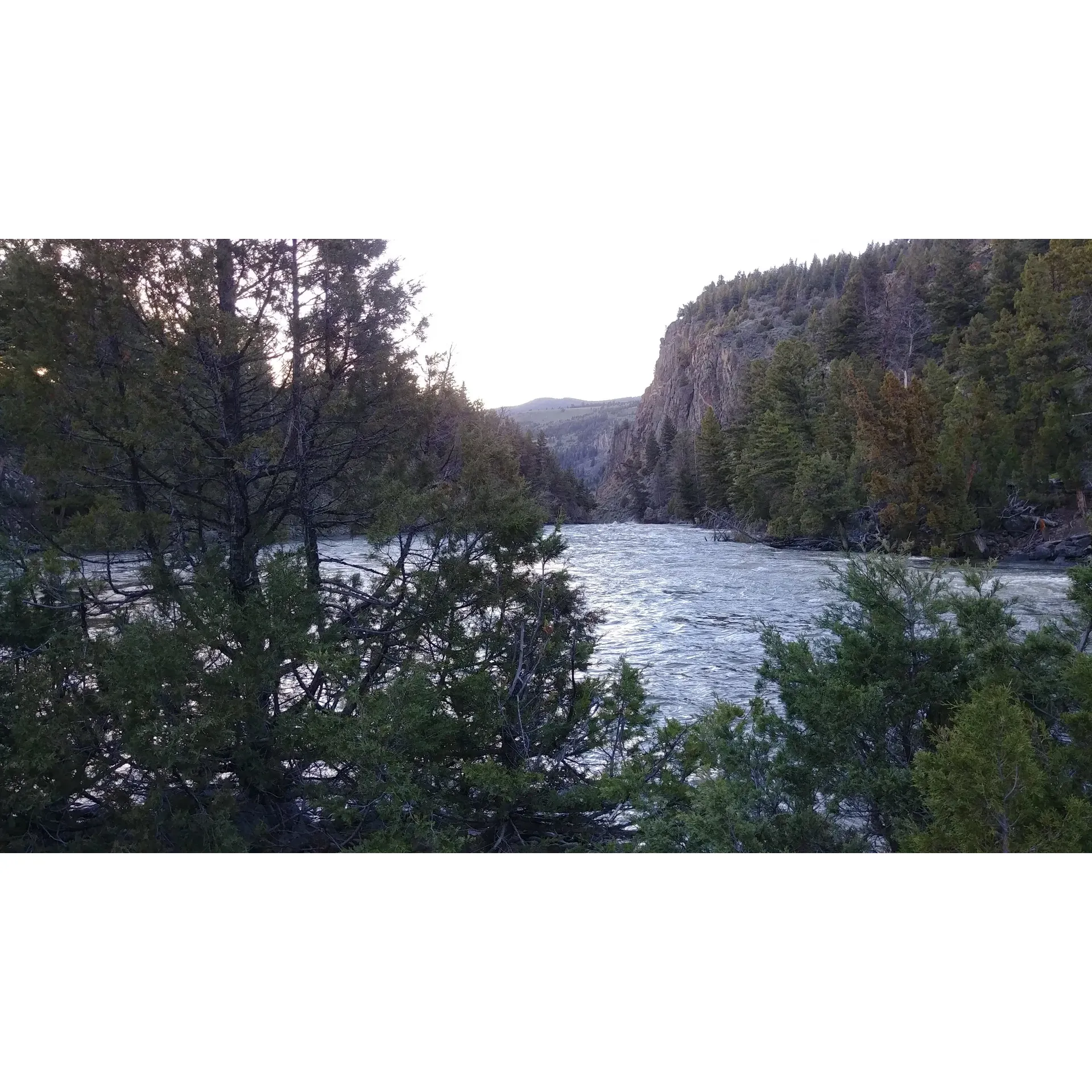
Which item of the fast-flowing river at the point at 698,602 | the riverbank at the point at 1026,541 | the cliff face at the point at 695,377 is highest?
the cliff face at the point at 695,377

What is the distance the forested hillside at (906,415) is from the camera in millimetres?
3270

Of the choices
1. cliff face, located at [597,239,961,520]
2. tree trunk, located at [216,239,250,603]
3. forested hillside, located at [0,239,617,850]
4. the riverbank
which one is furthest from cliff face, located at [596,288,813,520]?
tree trunk, located at [216,239,250,603]

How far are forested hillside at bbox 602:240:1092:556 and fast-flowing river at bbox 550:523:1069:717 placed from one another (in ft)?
0.82

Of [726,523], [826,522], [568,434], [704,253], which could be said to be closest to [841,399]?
[826,522]

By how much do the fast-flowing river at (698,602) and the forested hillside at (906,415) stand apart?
0.82 ft

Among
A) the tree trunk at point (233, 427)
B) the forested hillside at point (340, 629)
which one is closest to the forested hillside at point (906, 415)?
the forested hillside at point (340, 629)

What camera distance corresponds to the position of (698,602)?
5105mm

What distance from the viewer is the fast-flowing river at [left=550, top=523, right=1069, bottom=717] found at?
134 inches

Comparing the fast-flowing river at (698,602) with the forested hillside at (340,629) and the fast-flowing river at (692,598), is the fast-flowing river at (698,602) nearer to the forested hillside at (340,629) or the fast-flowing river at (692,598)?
the fast-flowing river at (692,598)

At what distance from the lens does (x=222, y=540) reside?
114 inches

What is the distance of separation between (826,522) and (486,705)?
2844 mm

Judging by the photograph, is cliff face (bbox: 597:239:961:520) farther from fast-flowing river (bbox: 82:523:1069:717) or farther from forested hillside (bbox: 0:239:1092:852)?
forested hillside (bbox: 0:239:1092:852)

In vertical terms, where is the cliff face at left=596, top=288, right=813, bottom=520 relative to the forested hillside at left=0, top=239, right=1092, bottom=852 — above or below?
above

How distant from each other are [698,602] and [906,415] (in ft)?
6.29
